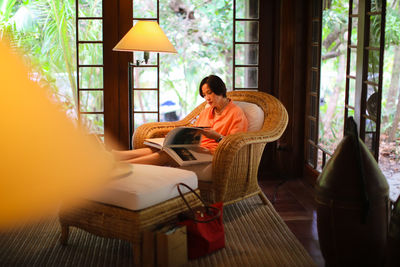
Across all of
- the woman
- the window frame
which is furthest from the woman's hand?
the window frame

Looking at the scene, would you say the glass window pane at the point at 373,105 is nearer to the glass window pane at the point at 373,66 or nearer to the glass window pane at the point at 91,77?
the glass window pane at the point at 373,66

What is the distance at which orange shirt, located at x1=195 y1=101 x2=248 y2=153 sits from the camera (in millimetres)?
3922

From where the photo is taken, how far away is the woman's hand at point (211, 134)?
3.75 metres

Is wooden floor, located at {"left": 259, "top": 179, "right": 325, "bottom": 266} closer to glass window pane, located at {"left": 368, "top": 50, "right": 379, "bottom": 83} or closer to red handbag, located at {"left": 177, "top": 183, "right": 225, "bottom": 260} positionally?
red handbag, located at {"left": 177, "top": 183, "right": 225, "bottom": 260}

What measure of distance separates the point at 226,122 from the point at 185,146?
0.37 meters

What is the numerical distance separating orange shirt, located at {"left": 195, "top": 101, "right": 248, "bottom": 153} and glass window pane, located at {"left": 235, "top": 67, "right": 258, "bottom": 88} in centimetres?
108

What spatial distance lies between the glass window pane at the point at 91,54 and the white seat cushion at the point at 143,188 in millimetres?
2008

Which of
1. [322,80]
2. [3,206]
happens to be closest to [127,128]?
[322,80]

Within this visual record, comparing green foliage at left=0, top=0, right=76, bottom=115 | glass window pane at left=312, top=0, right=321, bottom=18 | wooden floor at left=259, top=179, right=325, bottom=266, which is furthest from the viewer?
green foliage at left=0, top=0, right=76, bottom=115

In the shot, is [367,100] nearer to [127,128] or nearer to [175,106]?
[127,128]

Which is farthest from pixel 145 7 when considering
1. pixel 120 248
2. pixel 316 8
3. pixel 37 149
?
pixel 37 149

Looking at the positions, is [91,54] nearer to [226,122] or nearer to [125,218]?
[226,122]

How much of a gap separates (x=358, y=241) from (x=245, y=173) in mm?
1230

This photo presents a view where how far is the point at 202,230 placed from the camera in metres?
3.01
